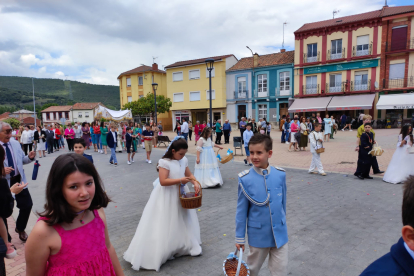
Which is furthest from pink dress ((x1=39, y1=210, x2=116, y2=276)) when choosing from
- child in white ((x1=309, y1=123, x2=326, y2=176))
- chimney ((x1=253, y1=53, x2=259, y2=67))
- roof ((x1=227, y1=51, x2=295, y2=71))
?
chimney ((x1=253, y1=53, x2=259, y2=67))

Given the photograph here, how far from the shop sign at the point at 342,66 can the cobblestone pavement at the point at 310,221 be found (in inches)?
906

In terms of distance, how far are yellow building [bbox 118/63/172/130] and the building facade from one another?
12422 mm

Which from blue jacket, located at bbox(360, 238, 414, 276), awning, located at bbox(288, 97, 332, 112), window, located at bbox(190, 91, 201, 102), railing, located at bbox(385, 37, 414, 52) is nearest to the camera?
blue jacket, located at bbox(360, 238, 414, 276)

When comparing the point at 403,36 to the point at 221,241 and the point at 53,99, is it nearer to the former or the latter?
the point at 221,241

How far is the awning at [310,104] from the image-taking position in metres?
27.5

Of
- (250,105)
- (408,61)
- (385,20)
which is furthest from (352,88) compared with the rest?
(250,105)

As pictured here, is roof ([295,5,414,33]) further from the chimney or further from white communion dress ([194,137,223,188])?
white communion dress ([194,137,223,188])

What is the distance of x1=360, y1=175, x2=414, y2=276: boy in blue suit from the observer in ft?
3.45

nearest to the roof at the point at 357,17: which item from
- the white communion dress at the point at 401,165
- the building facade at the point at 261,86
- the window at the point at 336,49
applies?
the window at the point at 336,49

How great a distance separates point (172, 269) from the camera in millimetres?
3357

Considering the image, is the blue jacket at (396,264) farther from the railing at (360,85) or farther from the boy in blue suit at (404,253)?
the railing at (360,85)

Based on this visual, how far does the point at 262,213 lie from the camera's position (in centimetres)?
246

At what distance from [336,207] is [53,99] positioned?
404 feet

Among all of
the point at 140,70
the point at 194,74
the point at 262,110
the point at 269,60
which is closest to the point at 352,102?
the point at 262,110
